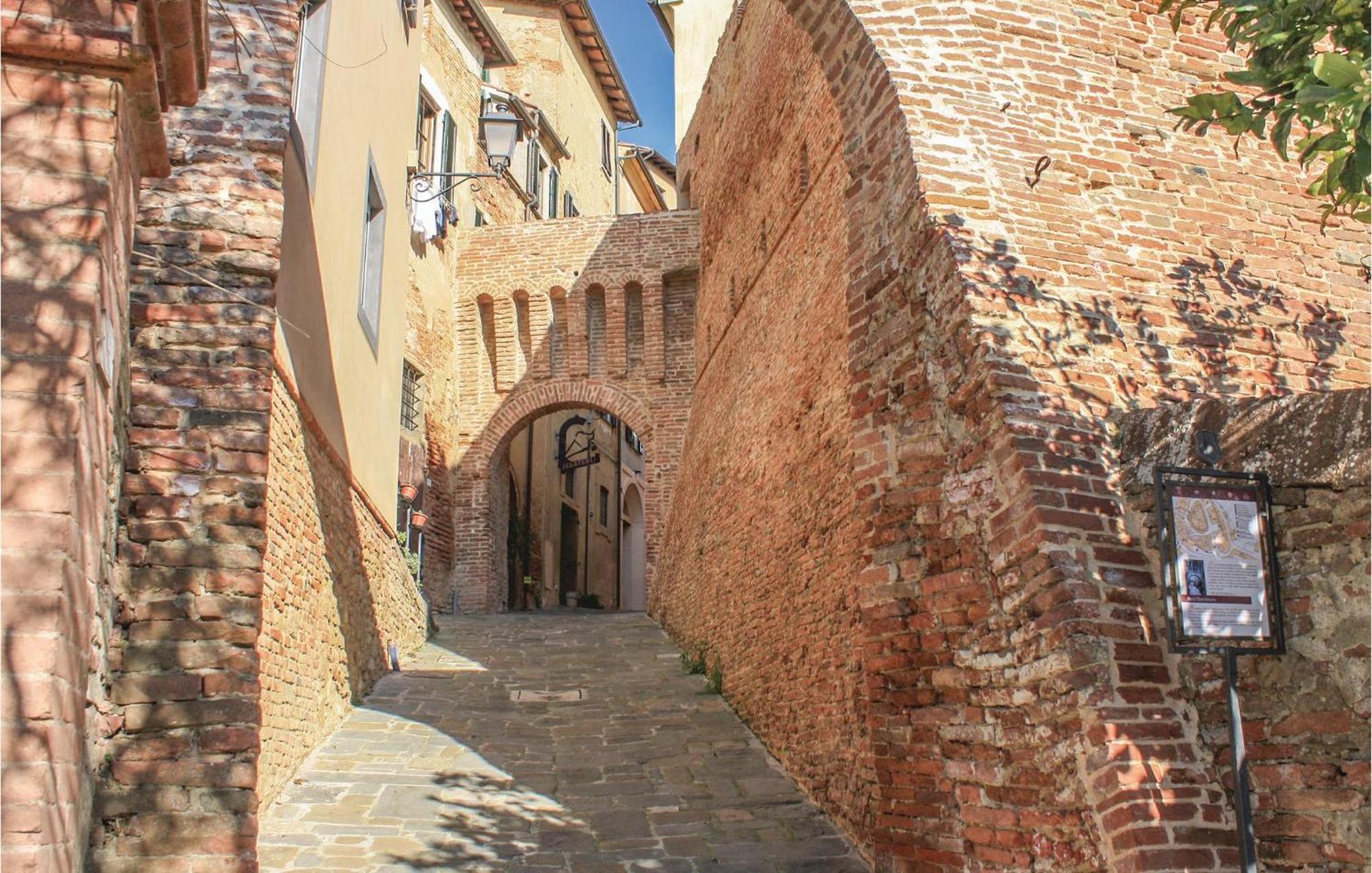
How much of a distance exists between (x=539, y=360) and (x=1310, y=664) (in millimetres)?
15469

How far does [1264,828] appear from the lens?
366 cm

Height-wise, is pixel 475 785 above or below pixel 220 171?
below

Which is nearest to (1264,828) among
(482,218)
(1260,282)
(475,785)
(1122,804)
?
(1122,804)

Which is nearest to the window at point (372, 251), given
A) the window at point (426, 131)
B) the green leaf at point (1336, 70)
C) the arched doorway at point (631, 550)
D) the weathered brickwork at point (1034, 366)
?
the weathered brickwork at point (1034, 366)

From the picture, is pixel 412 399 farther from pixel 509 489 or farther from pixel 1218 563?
pixel 1218 563

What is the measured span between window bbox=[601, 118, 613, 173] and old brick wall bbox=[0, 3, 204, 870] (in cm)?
2333

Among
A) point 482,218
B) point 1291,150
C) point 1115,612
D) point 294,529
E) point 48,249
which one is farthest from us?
point 482,218

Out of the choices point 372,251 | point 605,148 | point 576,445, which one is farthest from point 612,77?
point 372,251

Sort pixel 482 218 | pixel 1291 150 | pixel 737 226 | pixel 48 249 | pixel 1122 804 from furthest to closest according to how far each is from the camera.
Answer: pixel 482 218, pixel 737 226, pixel 1291 150, pixel 1122 804, pixel 48 249

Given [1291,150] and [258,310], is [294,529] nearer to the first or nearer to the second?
[258,310]

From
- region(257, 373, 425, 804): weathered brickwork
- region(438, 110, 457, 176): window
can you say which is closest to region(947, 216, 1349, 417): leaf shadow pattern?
region(257, 373, 425, 804): weathered brickwork

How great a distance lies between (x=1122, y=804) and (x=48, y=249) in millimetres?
3602

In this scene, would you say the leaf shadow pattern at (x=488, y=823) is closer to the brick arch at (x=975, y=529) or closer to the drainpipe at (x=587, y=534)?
the brick arch at (x=975, y=529)

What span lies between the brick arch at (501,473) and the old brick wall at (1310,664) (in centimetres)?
1272
